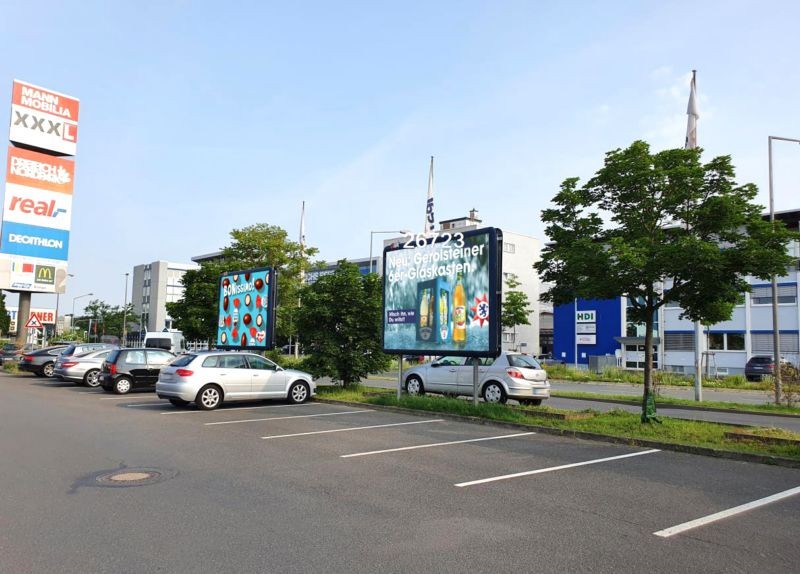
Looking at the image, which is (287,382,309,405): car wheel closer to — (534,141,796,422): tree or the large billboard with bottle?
the large billboard with bottle

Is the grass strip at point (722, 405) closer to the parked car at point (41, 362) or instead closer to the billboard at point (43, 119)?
the parked car at point (41, 362)

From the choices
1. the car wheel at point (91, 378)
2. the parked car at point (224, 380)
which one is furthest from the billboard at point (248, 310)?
the parked car at point (224, 380)

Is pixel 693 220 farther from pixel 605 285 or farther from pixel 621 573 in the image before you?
pixel 621 573

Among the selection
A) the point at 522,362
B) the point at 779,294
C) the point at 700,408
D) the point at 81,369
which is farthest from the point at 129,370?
the point at 779,294

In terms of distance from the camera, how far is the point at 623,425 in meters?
11.8

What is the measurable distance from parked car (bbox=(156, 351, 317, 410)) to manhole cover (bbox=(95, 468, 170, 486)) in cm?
737

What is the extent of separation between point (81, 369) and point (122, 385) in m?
4.21

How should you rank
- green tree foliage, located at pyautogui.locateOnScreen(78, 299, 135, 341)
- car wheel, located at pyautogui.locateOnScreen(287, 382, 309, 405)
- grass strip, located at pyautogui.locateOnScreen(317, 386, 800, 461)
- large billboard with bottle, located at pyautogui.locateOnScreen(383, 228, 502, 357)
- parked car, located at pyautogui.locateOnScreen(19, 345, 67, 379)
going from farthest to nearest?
green tree foliage, located at pyautogui.locateOnScreen(78, 299, 135, 341)
parked car, located at pyautogui.locateOnScreen(19, 345, 67, 379)
car wheel, located at pyautogui.locateOnScreen(287, 382, 309, 405)
large billboard with bottle, located at pyautogui.locateOnScreen(383, 228, 502, 357)
grass strip, located at pyautogui.locateOnScreen(317, 386, 800, 461)

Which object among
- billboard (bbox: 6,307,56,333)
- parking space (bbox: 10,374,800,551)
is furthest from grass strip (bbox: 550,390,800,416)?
billboard (bbox: 6,307,56,333)

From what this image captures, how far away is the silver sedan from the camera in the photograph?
75.2 ft

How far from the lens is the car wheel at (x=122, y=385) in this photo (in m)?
19.9

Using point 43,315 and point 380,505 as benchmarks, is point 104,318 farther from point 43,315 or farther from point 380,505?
point 380,505

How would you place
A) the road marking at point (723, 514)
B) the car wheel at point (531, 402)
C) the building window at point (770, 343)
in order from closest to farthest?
the road marking at point (723, 514), the car wheel at point (531, 402), the building window at point (770, 343)

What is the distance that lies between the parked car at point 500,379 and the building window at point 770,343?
121ft
